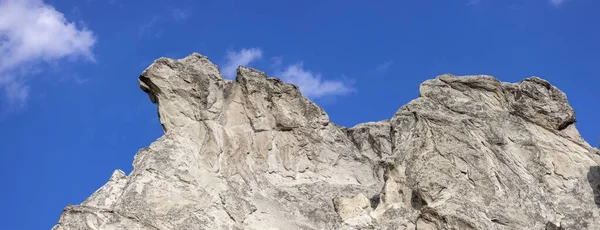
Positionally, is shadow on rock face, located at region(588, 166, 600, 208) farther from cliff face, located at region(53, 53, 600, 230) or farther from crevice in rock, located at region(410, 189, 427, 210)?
crevice in rock, located at region(410, 189, 427, 210)

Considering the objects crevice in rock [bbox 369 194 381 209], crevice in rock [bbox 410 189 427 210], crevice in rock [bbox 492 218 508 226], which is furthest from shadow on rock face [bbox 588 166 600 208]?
crevice in rock [bbox 369 194 381 209]

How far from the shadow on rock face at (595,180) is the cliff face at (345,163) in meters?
0.03

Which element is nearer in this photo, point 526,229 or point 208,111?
point 526,229

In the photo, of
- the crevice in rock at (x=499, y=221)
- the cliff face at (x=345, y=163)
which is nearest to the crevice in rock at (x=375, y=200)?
the cliff face at (x=345, y=163)

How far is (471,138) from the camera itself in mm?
31469

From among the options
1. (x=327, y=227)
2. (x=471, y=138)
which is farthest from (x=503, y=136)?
(x=327, y=227)

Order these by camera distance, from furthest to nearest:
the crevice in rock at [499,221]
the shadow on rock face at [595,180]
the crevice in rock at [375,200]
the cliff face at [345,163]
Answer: the crevice in rock at [375,200]
the shadow on rock face at [595,180]
the cliff face at [345,163]
the crevice in rock at [499,221]

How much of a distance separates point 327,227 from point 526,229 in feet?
22.3

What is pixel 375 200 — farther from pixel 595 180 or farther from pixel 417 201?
pixel 595 180

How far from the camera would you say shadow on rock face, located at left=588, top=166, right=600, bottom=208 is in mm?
31109

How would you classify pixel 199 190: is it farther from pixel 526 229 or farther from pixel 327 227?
pixel 526 229

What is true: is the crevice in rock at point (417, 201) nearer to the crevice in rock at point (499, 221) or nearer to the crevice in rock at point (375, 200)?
the crevice in rock at point (499, 221)

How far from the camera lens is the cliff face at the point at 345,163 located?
2903 centimetres

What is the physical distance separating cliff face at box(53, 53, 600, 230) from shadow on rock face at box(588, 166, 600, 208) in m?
0.03
